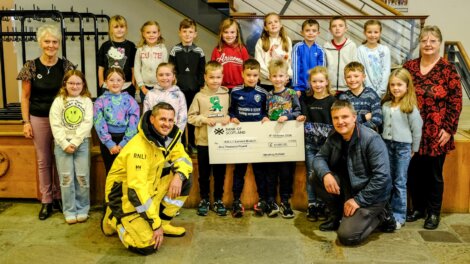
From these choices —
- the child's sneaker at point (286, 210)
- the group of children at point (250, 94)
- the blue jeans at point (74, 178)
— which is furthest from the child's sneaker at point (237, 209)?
the blue jeans at point (74, 178)

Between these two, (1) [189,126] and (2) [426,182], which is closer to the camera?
(2) [426,182]

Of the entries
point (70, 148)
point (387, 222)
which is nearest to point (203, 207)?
point (70, 148)

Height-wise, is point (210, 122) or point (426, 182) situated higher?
point (210, 122)

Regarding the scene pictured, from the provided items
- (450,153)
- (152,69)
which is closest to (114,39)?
(152,69)

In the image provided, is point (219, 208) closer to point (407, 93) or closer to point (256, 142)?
point (256, 142)

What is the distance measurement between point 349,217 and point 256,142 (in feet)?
3.08

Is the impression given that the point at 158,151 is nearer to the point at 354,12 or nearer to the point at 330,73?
the point at 330,73

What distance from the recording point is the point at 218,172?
3.94 m

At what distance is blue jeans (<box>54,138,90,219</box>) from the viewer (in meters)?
3.72

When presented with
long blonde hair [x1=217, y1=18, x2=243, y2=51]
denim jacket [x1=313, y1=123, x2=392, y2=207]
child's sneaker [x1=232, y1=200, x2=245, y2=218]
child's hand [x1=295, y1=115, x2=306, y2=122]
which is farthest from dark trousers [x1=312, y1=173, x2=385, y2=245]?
long blonde hair [x1=217, y1=18, x2=243, y2=51]

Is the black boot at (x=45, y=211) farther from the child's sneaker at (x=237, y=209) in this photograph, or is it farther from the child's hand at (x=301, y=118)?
the child's hand at (x=301, y=118)

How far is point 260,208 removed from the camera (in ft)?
12.8

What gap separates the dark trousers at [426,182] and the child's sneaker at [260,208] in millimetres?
1145

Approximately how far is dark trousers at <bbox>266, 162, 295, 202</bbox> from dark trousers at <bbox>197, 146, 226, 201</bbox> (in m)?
0.37
